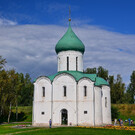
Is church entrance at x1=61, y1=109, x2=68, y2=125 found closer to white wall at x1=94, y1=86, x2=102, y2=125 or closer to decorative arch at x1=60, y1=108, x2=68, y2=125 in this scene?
decorative arch at x1=60, y1=108, x2=68, y2=125

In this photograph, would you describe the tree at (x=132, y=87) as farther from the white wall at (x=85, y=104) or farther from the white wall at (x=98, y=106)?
the white wall at (x=85, y=104)

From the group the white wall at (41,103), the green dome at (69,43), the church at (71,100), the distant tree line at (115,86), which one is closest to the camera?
the church at (71,100)

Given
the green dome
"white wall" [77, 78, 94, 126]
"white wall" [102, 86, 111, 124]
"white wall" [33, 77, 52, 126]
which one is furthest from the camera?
the green dome

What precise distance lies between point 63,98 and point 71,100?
96 centimetres

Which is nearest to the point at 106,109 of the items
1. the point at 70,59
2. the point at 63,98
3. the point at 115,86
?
the point at 63,98

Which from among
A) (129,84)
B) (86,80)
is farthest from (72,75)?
(129,84)

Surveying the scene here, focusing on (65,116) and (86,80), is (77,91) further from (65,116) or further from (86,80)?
(65,116)

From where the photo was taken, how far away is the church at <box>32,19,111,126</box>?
2411 centimetres

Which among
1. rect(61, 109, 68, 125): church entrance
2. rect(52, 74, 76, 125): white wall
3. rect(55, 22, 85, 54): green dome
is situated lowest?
rect(61, 109, 68, 125): church entrance

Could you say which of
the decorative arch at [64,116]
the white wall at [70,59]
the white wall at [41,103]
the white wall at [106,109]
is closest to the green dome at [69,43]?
the white wall at [70,59]

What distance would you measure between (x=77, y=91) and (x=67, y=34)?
7.86 metres

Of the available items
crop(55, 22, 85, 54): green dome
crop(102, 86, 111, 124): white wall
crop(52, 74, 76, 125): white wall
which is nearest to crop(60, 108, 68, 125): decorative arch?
crop(52, 74, 76, 125): white wall

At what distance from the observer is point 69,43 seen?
27.4 meters

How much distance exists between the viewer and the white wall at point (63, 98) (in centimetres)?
2431
